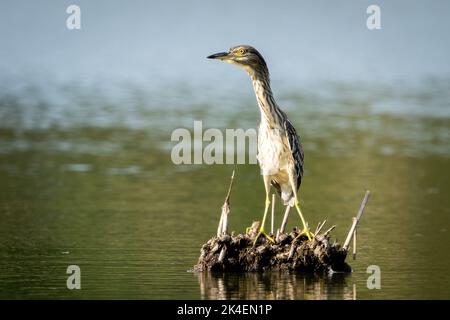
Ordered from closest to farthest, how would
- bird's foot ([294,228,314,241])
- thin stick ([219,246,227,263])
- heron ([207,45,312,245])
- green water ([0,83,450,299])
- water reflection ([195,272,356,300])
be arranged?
water reflection ([195,272,356,300]) → green water ([0,83,450,299]) → bird's foot ([294,228,314,241]) → thin stick ([219,246,227,263]) → heron ([207,45,312,245])

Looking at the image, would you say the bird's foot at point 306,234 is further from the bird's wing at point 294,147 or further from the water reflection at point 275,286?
the bird's wing at point 294,147

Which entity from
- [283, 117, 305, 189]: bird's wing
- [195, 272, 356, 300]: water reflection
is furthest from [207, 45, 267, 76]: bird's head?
[195, 272, 356, 300]: water reflection

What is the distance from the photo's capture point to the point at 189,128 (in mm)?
36094

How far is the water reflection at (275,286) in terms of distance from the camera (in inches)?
593

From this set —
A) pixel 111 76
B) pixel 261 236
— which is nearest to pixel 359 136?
pixel 261 236

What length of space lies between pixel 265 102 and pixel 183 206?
682 centimetres

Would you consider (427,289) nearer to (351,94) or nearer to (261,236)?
(261,236)

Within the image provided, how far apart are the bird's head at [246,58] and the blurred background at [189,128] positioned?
2.81m

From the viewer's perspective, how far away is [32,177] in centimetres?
2633

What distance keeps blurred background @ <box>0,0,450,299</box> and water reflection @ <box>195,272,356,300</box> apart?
0.03 meters

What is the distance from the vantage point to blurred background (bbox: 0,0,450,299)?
16750mm

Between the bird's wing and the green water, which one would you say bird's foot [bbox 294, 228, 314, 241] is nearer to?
the green water

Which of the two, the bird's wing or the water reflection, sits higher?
the bird's wing

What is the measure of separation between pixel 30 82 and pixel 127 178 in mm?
25674
